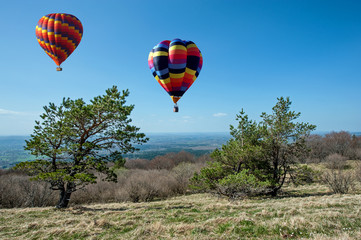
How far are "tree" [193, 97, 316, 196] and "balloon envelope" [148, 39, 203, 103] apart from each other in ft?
17.8

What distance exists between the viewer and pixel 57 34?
17.5m

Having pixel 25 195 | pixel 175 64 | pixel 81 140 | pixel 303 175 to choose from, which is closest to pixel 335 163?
pixel 303 175

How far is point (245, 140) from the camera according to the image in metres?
14.8

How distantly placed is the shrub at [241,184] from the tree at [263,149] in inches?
33.1

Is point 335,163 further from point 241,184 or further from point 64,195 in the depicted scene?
point 64,195

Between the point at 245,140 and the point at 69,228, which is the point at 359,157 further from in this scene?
the point at 69,228

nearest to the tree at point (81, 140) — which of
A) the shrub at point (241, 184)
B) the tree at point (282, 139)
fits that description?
the shrub at point (241, 184)

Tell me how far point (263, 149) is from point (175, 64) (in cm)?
983

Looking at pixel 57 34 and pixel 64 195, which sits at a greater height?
pixel 57 34

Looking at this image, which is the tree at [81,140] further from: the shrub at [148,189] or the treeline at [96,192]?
the shrub at [148,189]

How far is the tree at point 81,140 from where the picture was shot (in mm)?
11445

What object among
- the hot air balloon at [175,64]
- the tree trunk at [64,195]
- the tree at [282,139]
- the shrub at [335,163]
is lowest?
the shrub at [335,163]

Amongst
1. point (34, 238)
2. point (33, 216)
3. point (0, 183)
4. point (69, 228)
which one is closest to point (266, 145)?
point (69, 228)

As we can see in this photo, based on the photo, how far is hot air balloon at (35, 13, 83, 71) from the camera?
17.5 m
